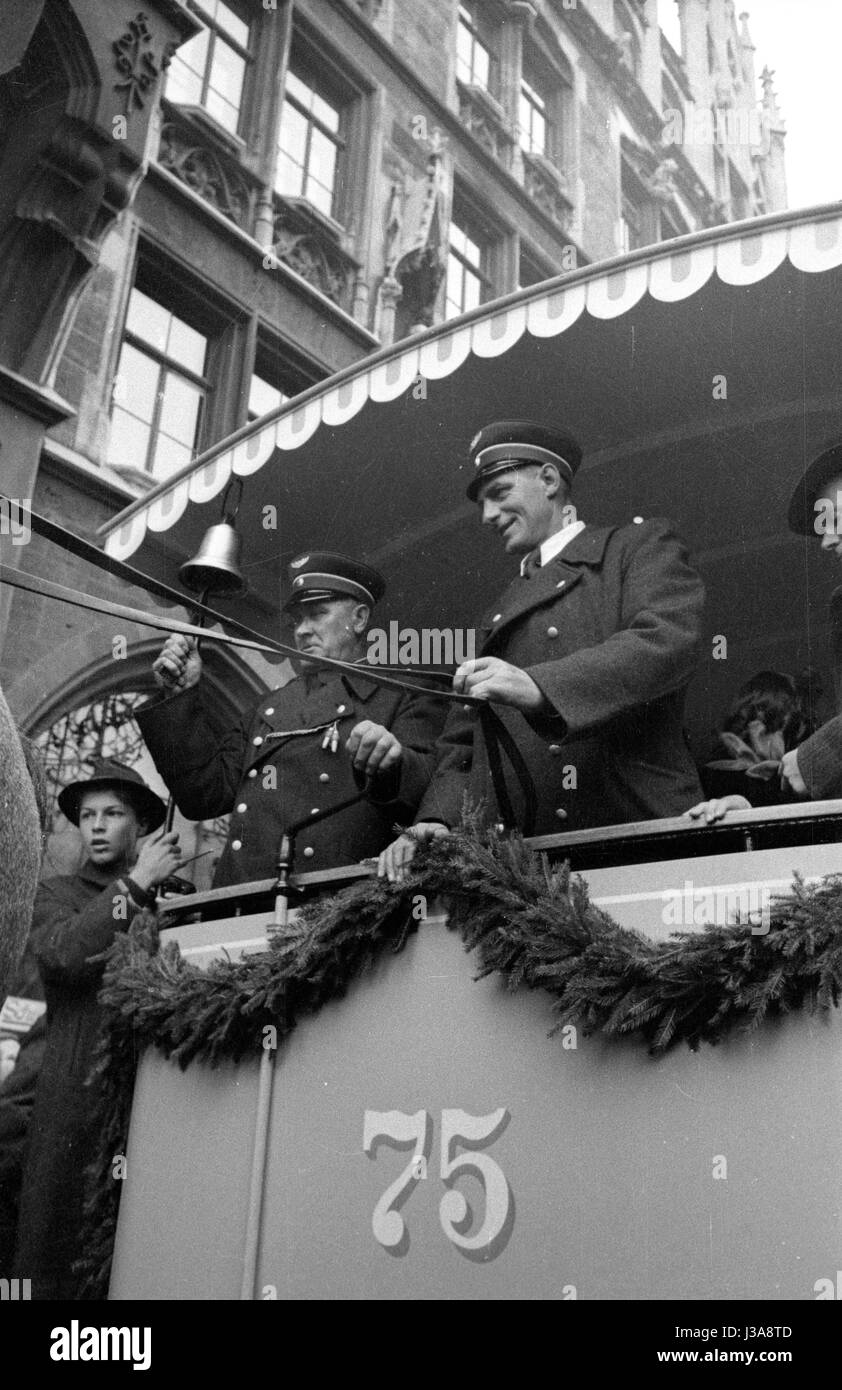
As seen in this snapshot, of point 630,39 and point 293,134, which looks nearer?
point 293,134

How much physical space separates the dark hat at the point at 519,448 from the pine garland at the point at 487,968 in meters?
1.16

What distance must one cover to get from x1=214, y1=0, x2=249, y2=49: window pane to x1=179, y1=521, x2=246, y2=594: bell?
7.09 metres

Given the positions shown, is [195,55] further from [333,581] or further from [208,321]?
[333,581]

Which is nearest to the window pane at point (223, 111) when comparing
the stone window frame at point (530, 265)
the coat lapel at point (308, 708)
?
the stone window frame at point (530, 265)

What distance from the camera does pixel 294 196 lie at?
405 inches

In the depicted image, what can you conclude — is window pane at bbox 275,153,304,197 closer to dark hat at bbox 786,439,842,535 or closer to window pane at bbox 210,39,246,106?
window pane at bbox 210,39,246,106

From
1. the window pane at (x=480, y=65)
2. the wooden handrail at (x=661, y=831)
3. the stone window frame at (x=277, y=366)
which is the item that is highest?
the window pane at (x=480, y=65)

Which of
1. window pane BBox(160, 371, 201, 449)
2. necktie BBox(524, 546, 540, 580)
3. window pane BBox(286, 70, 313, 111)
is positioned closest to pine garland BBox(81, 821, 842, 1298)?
necktie BBox(524, 546, 540, 580)

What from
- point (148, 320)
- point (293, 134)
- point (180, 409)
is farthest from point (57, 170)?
point (293, 134)

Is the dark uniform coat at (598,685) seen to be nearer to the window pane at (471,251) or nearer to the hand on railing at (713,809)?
the hand on railing at (713,809)

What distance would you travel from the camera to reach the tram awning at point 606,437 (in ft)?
11.4

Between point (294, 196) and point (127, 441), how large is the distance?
2866mm

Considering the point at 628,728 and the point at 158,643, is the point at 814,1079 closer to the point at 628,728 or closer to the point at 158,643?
the point at 628,728

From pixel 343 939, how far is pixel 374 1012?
6.1 inches
